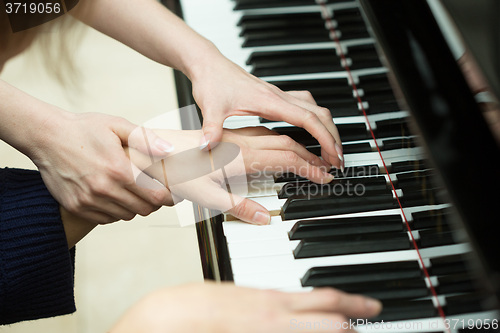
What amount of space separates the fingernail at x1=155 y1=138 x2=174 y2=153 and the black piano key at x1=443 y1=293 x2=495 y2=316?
53cm

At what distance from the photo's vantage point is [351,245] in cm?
88

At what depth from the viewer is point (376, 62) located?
1064mm

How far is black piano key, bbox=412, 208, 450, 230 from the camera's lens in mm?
817

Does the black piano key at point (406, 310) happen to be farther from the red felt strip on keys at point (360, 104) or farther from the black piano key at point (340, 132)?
the black piano key at point (340, 132)

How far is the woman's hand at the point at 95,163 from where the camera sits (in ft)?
3.30

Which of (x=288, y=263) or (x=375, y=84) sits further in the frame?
(x=375, y=84)

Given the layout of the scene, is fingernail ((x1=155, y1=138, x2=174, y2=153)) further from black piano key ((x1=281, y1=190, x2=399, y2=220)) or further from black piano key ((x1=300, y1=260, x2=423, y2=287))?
black piano key ((x1=300, y1=260, x2=423, y2=287))

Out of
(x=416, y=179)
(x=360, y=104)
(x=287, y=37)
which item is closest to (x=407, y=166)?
(x=416, y=179)

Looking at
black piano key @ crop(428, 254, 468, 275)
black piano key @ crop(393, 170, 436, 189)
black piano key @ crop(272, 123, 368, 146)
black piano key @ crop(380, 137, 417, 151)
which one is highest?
black piano key @ crop(272, 123, 368, 146)

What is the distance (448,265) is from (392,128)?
30 cm

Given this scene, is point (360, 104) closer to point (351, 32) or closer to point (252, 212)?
point (351, 32)

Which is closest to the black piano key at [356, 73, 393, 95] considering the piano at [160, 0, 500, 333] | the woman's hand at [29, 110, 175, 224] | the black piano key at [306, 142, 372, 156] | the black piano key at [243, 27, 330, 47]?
the piano at [160, 0, 500, 333]

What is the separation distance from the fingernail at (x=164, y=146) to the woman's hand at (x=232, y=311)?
0.37 m

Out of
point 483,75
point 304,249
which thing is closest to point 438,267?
point 304,249
